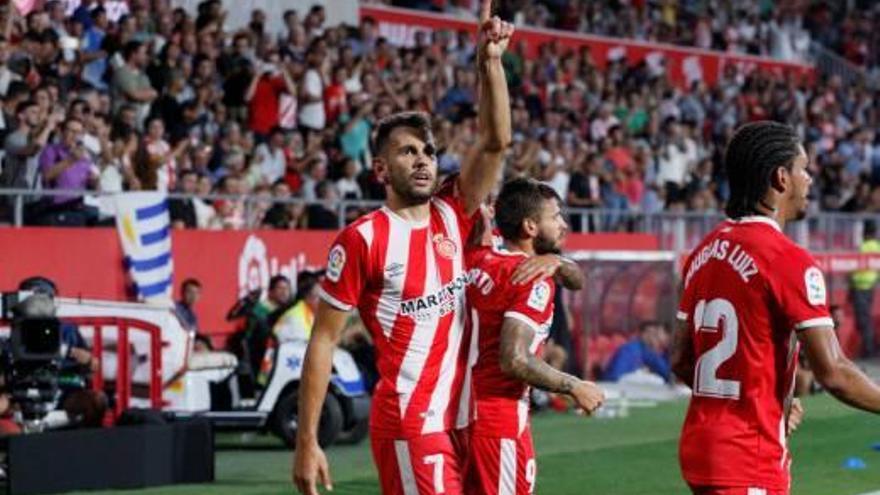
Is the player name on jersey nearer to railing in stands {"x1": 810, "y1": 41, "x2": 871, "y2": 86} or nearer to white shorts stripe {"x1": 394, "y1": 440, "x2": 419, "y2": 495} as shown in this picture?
white shorts stripe {"x1": 394, "y1": 440, "x2": 419, "y2": 495}

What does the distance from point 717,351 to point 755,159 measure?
60 centimetres

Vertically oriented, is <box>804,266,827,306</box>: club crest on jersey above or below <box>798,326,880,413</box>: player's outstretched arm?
above

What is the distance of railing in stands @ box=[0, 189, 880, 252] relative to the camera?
71.9ft

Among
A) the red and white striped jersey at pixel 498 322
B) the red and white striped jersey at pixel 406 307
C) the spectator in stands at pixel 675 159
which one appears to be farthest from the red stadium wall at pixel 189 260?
the red and white striped jersey at pixel 406 307

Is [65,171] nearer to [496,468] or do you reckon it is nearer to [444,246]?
[496,468]

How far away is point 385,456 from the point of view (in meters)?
7.32

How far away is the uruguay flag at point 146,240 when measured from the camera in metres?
19.0

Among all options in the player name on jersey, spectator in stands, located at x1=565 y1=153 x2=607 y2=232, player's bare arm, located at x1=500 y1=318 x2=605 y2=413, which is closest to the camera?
the player name on jersey

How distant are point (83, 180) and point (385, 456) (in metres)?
12.1

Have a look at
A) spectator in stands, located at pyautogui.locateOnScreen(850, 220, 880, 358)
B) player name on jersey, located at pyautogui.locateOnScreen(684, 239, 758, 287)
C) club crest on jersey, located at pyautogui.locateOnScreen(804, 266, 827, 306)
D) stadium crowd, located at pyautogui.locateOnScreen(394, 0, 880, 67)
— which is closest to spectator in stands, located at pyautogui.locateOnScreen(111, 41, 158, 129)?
stadium crowd, located at pyautogui.locateOnScreen(394, 0, 880, 67)

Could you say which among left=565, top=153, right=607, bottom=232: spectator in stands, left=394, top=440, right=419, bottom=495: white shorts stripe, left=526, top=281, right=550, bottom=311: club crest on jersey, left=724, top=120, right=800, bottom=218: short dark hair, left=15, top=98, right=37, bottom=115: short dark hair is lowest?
left=565, top=153, right=607, bottom=232: spectator in stands

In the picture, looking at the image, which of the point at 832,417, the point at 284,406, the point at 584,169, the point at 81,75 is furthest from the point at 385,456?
the point at 584,169

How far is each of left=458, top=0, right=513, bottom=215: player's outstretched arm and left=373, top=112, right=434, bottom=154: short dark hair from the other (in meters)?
0.19

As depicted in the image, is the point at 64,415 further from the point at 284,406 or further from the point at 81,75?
the point at 81,75
